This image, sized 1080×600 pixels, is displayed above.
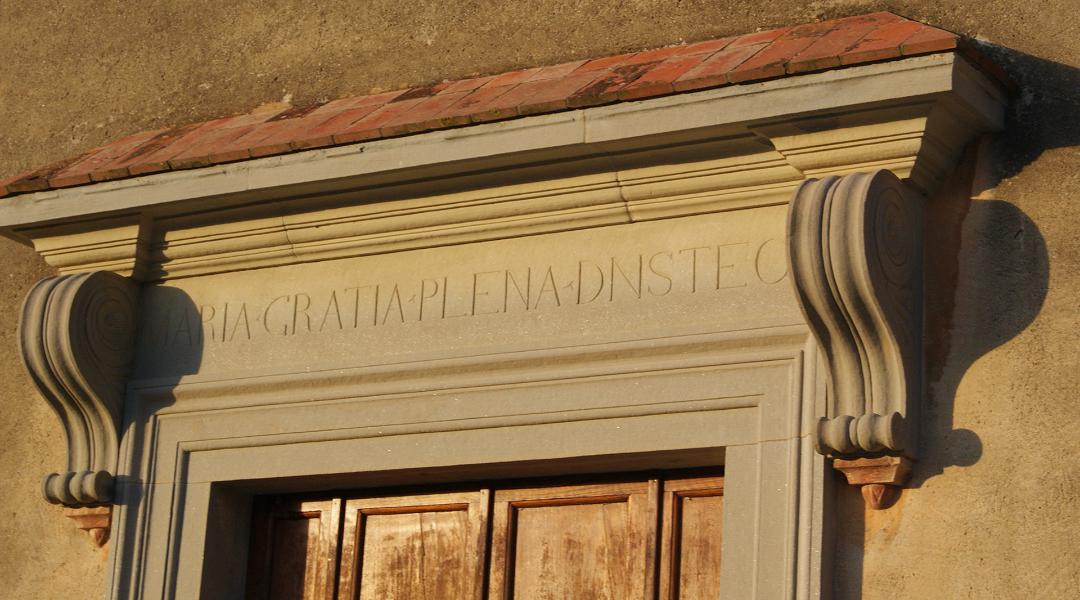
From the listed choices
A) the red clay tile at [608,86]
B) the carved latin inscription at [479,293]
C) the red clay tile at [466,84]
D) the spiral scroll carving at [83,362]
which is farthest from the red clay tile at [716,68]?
the spiral scroll carving at [83,362]

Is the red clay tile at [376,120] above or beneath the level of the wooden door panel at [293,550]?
above

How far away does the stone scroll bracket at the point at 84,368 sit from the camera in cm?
690

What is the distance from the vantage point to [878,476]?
5680mm

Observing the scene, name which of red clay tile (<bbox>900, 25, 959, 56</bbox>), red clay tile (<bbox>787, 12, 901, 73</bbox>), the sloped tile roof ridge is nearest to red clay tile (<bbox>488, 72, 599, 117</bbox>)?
the sloped tile roof ridge

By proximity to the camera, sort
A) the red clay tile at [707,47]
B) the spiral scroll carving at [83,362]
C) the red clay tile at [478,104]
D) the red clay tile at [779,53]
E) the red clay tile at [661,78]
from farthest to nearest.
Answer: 1. the spiral scroll carving at [83,362]
2. the red clay tile at [707,47]
3. the red clay tile at [478,104]
4. the red clay tile at [661,78]
5. the red clay tile at [779,53]

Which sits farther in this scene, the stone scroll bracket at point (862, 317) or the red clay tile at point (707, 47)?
the red clay tile at point (707, 47)

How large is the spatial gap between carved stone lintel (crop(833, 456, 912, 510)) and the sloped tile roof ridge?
44.6 inches

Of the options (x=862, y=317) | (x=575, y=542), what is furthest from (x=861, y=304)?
(x=575, y=542)

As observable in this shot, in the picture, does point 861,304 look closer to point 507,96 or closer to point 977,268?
point 977,268

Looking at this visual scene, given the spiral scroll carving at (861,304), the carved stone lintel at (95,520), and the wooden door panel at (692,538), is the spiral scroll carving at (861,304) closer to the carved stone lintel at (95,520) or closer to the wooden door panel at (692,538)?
the wooden door panel at (692,538)

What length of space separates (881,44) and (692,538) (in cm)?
164

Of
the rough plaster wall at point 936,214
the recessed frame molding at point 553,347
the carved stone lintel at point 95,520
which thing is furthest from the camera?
the carved stone lintel at point 95,520

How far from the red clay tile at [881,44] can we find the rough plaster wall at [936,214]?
0.34 metres

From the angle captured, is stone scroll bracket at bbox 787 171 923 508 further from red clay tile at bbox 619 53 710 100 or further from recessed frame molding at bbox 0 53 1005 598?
red clay tile at bbox 619 53 710 100
